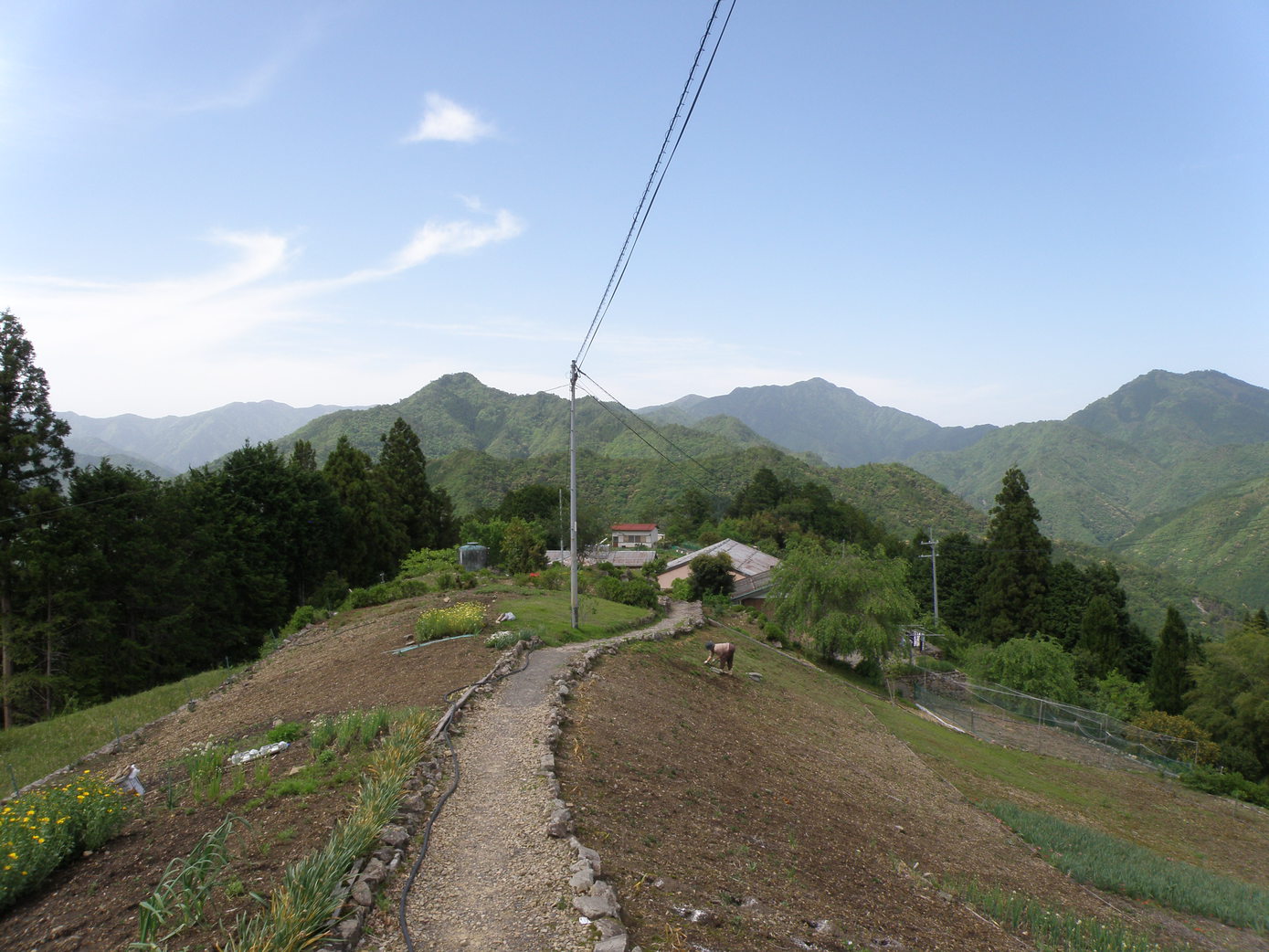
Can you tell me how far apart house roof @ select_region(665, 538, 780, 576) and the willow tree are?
1543 cm

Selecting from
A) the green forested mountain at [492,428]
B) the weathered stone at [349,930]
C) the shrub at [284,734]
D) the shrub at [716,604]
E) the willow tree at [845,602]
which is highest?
the green forested mountain at [492,428]

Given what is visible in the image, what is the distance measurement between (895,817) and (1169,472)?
638ft

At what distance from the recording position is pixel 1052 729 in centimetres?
2720

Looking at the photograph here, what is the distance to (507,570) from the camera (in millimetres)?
34688

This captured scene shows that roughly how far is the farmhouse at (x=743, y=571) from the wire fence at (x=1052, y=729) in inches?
434

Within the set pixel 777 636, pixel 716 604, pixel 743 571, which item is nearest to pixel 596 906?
pixel 777 636

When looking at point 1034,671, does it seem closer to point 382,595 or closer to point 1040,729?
point 1040,729

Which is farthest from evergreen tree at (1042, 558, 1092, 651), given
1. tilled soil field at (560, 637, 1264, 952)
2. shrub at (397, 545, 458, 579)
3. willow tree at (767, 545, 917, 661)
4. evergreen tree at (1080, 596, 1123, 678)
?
shrub at (397, 545, 458, 579)

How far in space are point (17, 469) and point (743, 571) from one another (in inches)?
1463

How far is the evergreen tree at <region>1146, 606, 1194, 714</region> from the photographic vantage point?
4000cm

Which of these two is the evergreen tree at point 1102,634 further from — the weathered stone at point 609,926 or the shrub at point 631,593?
the weathered stone at point 609,926

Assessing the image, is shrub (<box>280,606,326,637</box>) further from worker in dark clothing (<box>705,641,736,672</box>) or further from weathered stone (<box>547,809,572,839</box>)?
weathered stone (<box>547,809,572,839</box>)

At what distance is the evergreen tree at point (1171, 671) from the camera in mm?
40000

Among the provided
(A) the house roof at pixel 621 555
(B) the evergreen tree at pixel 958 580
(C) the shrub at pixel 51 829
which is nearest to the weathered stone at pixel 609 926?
(C) the shrub at pixel 51 829
